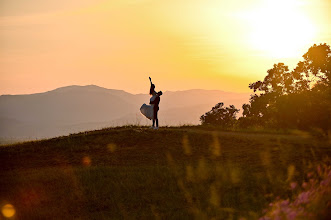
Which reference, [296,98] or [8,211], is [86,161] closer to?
[8,211]

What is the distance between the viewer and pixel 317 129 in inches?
1196

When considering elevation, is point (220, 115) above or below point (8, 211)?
above

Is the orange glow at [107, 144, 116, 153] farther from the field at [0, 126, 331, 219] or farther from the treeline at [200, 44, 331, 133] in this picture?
the treeline at [200, 44, 331, 133]

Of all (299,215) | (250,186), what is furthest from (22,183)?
(299,215)

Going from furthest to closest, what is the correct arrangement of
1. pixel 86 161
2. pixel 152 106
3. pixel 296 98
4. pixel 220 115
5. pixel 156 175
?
pixel 220 115 < pixel 296 98 < pixel 152 106 < pixel 86 161 < pixel 156 175

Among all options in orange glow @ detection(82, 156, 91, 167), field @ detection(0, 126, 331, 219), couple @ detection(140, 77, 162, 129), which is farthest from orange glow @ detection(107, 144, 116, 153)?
couple @ detection(140, 77, 162, 129)

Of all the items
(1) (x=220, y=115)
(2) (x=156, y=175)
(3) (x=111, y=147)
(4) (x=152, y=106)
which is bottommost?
(2) (x=156, y=175)

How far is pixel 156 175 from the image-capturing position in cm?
1557

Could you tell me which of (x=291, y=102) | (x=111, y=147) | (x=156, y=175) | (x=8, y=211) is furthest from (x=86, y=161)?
(x=291, y=102)

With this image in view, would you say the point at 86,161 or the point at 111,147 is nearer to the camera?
the point at 86,161

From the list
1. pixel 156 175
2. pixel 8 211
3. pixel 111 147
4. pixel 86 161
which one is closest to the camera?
pixel 8 211

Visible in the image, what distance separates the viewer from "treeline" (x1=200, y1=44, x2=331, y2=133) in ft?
107

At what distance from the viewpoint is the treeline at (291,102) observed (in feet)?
107

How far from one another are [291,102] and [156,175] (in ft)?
73.4
